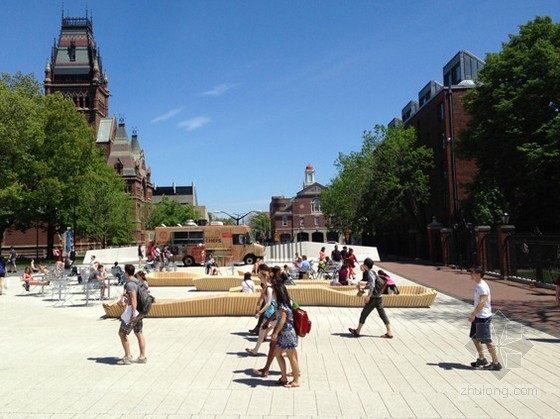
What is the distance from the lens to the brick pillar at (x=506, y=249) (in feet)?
74.9

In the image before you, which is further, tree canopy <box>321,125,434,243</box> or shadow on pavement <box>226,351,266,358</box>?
tree canopy <box>321,125,434,243</box>

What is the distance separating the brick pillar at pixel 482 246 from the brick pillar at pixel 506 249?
2.48 meters

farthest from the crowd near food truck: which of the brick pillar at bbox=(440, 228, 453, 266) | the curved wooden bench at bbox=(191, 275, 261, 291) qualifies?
the curved wooden bench at bbox=(191, 275, 261, 291)

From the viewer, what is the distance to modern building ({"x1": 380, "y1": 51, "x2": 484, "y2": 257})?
39.8 m

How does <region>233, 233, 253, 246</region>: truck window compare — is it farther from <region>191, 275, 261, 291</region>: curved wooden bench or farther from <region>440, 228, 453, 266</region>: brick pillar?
<region>191, 275, 261, 291</region>: curved wooden bench

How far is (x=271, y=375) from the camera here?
739 cm

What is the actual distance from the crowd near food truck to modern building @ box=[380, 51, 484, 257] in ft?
55.1

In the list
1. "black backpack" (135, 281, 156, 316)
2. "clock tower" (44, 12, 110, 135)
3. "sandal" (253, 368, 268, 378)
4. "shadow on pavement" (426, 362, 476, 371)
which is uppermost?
"clock tower" (44, 12, 110, 135)

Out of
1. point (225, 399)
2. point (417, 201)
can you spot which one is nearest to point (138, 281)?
point (225, 399)

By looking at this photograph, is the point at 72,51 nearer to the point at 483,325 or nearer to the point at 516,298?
the point at 516,298

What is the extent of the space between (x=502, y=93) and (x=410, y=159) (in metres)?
13.4

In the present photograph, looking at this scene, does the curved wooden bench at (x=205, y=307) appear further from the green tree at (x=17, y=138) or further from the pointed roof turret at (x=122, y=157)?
the pointed roof turret at (x=122, y=157)

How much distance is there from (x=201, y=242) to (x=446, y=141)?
21.7 m

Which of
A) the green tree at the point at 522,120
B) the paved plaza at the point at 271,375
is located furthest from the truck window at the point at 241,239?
the paved plaza at the point at 271,375
